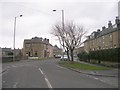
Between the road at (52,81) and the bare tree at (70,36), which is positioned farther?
the bare tree at (70,36)

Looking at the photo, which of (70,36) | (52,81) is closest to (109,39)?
(70,36)

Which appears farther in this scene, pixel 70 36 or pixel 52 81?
pixel 70 36

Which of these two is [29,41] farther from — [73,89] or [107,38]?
[73,89]

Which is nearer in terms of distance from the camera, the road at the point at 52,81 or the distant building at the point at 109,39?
the road at the point at 52,81

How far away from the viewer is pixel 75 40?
53.9 meters

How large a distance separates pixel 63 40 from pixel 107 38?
40.5ft

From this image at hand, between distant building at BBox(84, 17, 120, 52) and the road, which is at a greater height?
distant building at BBox(84, 17, 120, 52)

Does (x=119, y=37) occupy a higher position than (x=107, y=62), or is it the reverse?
(x=119, y=37)

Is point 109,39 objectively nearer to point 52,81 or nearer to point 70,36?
point 70,36

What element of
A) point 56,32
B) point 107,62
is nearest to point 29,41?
point 56,32

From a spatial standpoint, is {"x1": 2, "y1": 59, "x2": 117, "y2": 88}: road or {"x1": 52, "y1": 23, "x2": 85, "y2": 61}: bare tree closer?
{"x1": 2, "y1": 59, "x2": 117, "y2": 88}: road

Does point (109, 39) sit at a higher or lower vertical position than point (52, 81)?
higher

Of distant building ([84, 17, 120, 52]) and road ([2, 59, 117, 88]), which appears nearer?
road ([2, 59, 117, 88])

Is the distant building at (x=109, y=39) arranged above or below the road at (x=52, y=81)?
above
